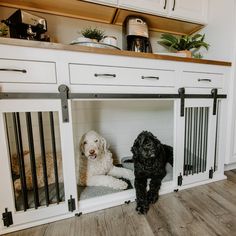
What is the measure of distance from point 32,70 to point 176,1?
Result: 1.34m

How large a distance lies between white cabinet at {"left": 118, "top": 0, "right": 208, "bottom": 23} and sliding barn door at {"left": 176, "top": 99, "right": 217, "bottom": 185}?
2.61ft

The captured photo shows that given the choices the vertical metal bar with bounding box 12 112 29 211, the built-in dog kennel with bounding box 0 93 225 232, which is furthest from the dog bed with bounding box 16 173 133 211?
the vertical metal bar with bounding box 12 112 29 211

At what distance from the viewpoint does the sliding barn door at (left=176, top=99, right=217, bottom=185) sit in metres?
1.21

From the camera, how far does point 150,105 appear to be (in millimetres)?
1771

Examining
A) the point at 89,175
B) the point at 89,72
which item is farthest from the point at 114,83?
the point at 89,175

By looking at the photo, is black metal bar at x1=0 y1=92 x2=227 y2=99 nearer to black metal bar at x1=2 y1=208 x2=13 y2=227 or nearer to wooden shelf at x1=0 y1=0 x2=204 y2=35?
black metal bar at x1=2 y1=208 x2=13 y2=227

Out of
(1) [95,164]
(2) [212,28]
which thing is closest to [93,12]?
(2) [212,28]

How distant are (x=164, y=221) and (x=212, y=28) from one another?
166 cm

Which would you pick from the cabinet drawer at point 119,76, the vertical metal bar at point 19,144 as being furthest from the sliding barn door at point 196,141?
the vertical metal bar at point 19,144

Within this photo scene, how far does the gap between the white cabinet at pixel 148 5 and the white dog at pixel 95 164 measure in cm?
103

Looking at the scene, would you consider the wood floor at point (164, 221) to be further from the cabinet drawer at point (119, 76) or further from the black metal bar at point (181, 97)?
the cabinet drawer at point (119, 76)

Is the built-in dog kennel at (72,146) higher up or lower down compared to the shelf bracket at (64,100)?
lower down

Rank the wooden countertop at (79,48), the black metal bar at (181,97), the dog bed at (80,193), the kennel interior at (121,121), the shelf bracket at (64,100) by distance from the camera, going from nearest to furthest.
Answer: the wooden countertop at (79,48) < the shelf bracket at (64,100) < the dog bed at (80,193) < the black metal bar at (181,97) < the kennel interior at (121,121)

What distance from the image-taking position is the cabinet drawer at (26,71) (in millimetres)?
776
